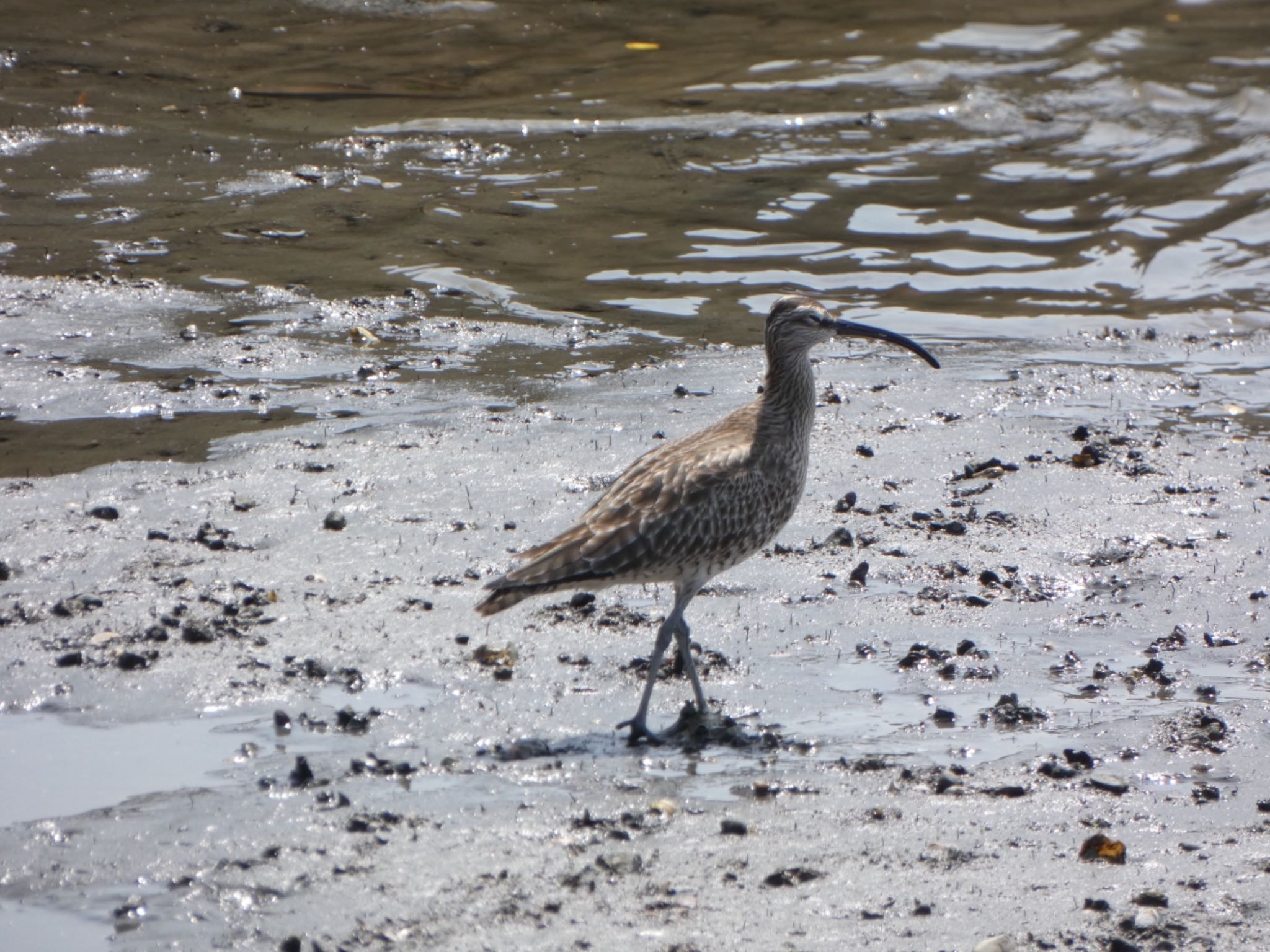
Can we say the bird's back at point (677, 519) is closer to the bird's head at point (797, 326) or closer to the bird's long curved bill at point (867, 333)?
the bird's head at point (797, 326)

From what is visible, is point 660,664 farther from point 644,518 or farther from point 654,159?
point 654,159

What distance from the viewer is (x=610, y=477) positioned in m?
9.15

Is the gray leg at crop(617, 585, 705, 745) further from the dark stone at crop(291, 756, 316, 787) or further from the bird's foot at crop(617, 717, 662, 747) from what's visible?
the dark stone at crop(291, 756, 316, 787)

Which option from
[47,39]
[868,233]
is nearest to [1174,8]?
[868,233]

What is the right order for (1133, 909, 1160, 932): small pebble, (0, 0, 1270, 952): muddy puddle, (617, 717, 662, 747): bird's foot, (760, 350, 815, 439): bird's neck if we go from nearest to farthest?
(1133, 909, 1160, 932): small pebble → (0, 0, 1270, 952): muddy puddle → (617, 717, 662, 747): bird's foot → (760, 350, 815, 439): bird's neck

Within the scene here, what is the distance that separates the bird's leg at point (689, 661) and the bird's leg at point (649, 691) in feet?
0.14

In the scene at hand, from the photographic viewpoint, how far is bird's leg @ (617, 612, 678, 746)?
6.45 metres

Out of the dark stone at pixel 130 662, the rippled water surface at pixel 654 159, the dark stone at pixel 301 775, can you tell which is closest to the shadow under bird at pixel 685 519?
the dark stone at pixel 301 775

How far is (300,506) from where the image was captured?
28.2 feet

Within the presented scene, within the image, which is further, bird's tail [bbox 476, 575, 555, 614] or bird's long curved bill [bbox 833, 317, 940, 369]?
bird's long curved bill [bbox 833, 317, 940, 369]

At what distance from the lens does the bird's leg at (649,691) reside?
254 inches

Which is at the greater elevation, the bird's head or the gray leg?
the bird's head

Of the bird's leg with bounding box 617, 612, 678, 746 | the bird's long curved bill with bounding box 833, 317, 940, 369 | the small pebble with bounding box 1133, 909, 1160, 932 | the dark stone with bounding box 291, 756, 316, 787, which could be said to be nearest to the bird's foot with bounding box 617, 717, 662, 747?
the bird's leg with bounding box 617, 612, 678, 746

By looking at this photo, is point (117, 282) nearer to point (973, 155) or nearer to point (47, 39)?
point (47, 39)
